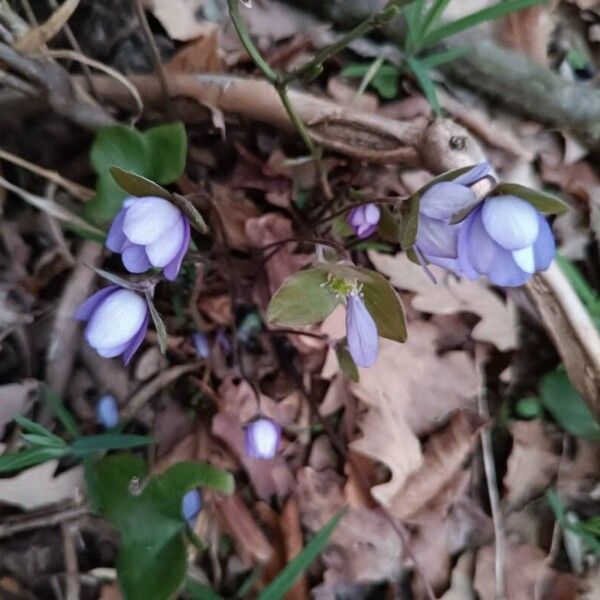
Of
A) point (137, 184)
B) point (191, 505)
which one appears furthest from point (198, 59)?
point (191, 505)

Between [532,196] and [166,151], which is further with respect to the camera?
[166,151]

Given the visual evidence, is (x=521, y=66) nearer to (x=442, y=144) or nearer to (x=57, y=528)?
(x=442, y=144)

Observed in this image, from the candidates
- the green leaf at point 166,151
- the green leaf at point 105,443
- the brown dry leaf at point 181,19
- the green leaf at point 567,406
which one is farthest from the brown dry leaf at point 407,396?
the brown dry leaf at point 181,19

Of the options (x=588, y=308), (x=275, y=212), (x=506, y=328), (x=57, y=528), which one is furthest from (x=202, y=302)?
(x=588, y=308)

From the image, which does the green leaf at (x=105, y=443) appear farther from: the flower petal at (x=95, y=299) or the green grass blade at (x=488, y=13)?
the green grass blade at (x=488, y=13)

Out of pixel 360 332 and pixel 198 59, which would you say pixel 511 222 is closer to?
pixel 360 332

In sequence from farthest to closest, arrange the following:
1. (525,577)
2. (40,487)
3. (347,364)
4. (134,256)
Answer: (525,577) < (40,487) < (347,364) < (134,256)

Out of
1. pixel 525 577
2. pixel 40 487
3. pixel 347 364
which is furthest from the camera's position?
pixel 525 577
